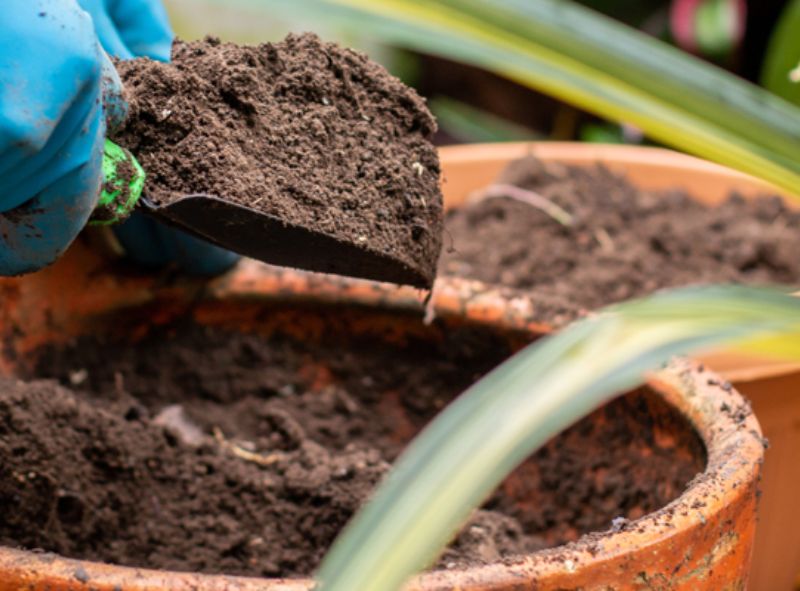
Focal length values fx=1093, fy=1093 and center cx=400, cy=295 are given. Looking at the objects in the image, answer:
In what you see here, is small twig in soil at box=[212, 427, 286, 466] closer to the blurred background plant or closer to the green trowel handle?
the green trowel handle

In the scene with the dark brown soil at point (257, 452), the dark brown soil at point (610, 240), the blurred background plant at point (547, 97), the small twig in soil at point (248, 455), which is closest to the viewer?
the dark brown soil at point (257, 452)

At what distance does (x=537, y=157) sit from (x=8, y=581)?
117 centimetres

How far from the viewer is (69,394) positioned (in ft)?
3.36

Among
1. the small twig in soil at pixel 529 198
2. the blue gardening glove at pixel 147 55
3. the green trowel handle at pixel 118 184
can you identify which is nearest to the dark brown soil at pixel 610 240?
the small twig in soil at pixel 529 198

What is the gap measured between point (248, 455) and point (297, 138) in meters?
0.37

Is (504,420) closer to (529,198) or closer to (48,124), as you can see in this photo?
(48,124)

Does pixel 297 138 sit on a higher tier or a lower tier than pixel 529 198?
higher

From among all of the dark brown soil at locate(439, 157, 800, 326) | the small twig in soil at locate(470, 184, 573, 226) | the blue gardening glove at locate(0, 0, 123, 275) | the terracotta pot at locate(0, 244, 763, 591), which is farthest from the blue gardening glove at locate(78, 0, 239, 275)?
the small twig in soil at locate(470, 184, 573, 226)

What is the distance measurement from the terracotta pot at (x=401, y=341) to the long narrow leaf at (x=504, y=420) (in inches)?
6.3

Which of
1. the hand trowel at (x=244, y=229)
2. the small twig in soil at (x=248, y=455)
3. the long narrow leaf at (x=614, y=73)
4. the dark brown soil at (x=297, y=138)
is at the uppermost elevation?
the long narrow leaf at (x=614, y=73)

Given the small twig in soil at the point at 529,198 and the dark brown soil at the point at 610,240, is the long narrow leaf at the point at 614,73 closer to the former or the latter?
the dark brown soil at the point at 610,240

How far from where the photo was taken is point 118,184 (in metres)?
0.79

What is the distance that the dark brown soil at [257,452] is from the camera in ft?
3.09

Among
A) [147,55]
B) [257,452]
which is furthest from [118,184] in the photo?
[257,452]
